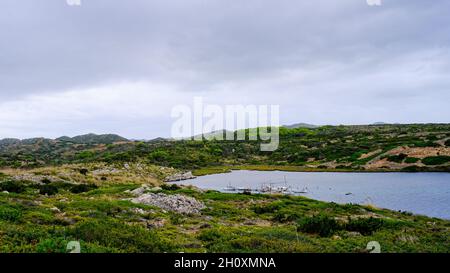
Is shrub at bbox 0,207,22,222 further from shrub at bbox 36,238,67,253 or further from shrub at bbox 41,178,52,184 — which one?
shrub at bbox 41,178,52,184

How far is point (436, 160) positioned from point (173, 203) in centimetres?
4944

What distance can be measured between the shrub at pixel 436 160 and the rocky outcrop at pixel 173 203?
151ft

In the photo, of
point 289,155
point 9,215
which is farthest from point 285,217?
point 289,155

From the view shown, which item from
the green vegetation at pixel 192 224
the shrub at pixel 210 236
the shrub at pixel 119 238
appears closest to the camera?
the shrub at pixel 119 238

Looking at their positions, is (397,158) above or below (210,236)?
below

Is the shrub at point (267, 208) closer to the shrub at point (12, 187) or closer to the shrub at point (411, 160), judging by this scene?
the shrub at point (12, 187)

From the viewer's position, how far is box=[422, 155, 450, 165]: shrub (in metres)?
57.3

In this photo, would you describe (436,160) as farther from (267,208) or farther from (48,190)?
(48,190)

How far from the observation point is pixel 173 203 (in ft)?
91.8

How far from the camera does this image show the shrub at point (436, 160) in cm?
5728

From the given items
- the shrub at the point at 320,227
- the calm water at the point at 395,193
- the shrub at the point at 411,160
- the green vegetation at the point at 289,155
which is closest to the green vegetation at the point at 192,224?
the shrub at the point at 320,227

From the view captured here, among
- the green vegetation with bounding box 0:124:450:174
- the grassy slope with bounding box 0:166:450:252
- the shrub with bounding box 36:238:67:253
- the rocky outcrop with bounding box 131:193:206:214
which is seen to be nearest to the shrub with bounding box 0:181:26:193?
the grassy slope with bounding box 0:166:450:252

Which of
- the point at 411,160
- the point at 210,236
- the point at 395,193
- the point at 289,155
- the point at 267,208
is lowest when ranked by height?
the point at 289,155
